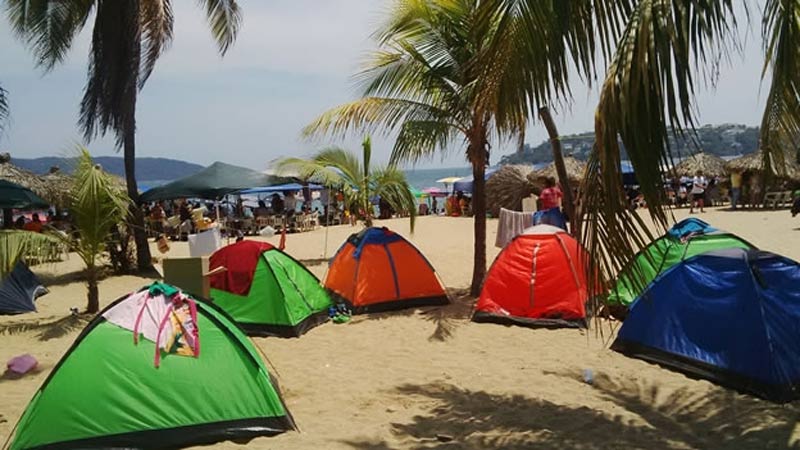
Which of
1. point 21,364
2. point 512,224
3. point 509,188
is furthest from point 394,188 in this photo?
point 509,188

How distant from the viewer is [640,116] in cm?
319

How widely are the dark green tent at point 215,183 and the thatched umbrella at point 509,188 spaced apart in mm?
11970

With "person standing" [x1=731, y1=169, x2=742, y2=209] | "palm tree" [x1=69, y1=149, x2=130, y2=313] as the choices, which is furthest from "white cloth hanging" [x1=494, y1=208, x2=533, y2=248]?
"person standing" [x1=731, y1=169, x2=742, y2=209]

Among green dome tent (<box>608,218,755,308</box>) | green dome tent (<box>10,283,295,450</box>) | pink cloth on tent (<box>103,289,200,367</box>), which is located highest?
green dome tent (<box>608,218,755,308</box>)

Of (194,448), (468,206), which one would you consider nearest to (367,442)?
(194,448)

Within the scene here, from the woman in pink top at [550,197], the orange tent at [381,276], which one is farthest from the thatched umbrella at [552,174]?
the orange tent at [381,276]

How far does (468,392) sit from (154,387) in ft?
9.08

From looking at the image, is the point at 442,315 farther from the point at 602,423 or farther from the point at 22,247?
the point at 22,247

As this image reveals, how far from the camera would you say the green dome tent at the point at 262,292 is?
324 inches

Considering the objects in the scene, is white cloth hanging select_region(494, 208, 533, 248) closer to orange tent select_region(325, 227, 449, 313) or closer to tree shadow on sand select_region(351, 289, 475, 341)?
tree shadow on sand select_region(351, 289, 475, 341)

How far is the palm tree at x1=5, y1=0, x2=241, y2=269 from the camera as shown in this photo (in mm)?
13289

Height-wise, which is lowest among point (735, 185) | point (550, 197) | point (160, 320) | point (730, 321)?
point (730, 321)

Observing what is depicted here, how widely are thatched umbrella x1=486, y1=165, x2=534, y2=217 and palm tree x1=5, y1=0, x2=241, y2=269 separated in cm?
1590

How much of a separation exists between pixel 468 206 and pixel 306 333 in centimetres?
2270
